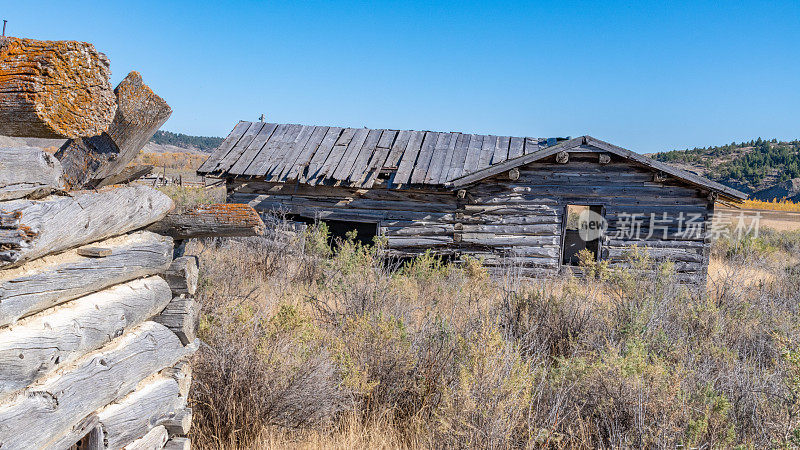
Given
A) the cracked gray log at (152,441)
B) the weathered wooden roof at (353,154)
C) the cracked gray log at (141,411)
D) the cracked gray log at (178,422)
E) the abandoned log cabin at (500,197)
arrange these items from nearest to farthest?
the cracked gray log at (141,411), the cracked gray log at (152,441), the cracked gray log at (178,422), the abandoned log cabin at (500,197), the weathered wooden roof at (353,154)

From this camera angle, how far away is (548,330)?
5.44m

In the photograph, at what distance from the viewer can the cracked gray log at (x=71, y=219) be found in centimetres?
180

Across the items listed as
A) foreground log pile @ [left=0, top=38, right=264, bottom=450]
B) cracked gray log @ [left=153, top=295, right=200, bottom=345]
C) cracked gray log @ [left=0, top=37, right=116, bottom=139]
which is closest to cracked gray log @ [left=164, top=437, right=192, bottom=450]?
foreground log pile @ [left=0, top=38, right=264, bottom=450]

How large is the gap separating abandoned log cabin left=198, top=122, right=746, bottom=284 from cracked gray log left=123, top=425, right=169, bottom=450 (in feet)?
27.0

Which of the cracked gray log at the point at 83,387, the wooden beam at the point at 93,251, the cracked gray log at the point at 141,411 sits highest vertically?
the wooden beam at the point at 93,251

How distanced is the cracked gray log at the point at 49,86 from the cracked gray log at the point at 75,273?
0.58 m

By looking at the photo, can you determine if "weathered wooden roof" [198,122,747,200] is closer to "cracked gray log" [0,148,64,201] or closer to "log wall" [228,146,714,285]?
"log wall" [228,146,714,285]

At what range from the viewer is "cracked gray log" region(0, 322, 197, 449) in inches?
76.7

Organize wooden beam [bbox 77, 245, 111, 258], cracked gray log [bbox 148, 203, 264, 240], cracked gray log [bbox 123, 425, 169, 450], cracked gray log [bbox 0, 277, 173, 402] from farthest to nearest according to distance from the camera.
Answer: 1. cracked gray log [bbox 148, 203, 264, 240]
2. cracked gray log [bbox 123, 425, 169, 450]
3. wooden beam [bbox 77, 245, 111, 258]
4. cracked gray log [bbox 0, 277, 173, 402]

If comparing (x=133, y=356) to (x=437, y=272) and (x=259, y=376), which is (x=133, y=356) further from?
(x=437, y=272)

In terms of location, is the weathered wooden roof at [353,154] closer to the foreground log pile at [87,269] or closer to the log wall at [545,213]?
the log wall at [545,213]

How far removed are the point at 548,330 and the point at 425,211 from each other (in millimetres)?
6399

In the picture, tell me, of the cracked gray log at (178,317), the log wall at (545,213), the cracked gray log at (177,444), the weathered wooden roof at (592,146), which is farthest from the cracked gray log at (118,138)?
the log wall at (545,213)

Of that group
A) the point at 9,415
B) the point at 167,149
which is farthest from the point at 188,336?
the point at 167,149
